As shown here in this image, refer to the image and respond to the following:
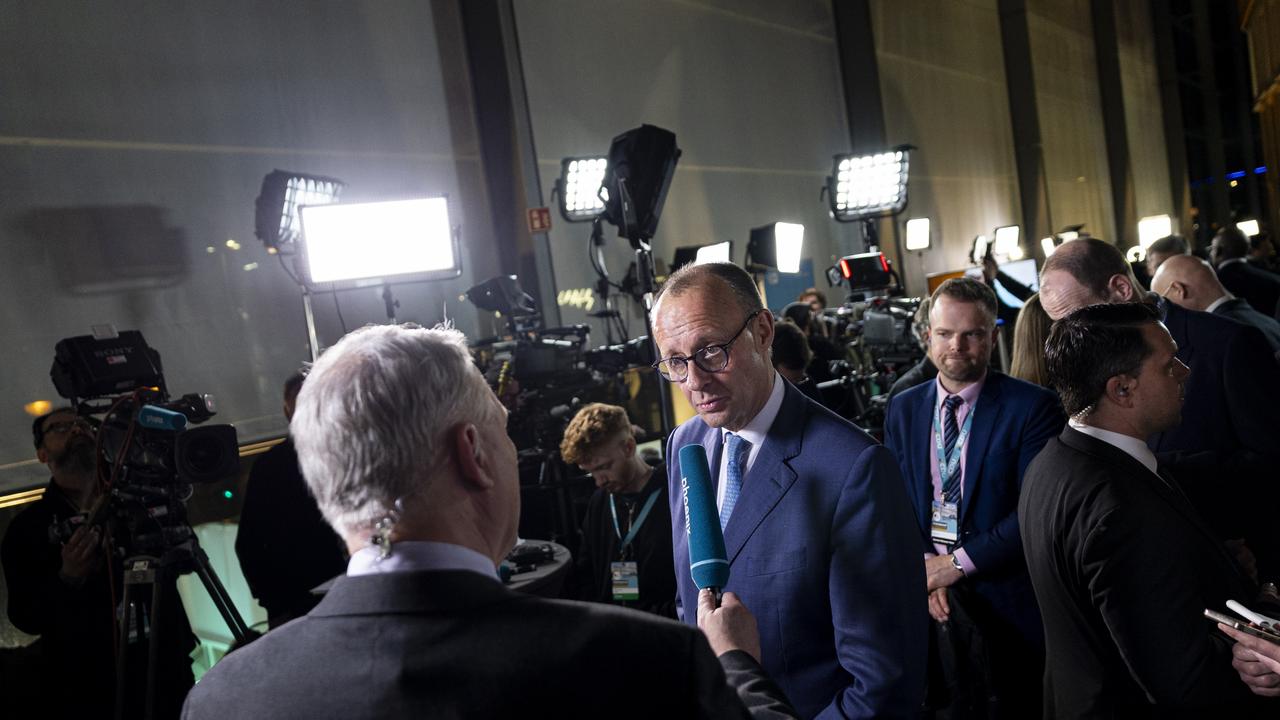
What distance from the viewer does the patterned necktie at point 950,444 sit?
2467mm

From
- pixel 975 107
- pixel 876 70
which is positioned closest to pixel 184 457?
pixel 876 70

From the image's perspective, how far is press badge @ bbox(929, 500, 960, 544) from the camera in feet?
7.99

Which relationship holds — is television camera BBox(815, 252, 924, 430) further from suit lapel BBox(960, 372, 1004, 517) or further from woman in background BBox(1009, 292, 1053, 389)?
suit lapel BBox(960, 372, 1004, 517)

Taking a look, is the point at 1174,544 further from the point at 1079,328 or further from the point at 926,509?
the point at 926,509

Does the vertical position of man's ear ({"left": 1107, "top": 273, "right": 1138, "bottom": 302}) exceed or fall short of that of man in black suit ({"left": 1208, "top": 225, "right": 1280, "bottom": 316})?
it exceeds it

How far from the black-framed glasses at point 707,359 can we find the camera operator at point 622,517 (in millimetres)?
1536

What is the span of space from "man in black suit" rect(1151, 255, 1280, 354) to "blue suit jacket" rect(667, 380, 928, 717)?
2.58m

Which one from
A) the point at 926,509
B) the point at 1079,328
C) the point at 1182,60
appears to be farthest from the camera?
the point at 1182,60

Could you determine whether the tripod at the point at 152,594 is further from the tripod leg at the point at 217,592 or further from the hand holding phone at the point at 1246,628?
the hand holding phone at the point at 1246,628

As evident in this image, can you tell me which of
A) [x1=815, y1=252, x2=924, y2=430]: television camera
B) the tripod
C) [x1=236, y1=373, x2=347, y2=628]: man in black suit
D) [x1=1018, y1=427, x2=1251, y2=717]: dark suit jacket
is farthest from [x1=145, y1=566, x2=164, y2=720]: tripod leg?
[x1=815, y1=252, x2=924, y2=430]: television camera

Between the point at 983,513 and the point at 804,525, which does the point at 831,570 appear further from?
the point at 983,513

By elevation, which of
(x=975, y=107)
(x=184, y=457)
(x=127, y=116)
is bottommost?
(x=184, y=457)

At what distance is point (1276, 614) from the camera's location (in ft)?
5.31

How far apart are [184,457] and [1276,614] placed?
8.53 ft
